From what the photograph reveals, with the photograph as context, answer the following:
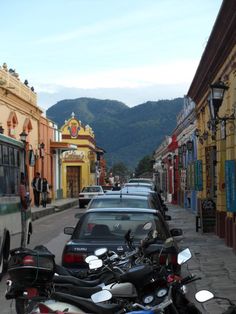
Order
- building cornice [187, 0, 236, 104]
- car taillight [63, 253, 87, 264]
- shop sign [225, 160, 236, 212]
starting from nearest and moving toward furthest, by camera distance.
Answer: car taillight [63, 253, 87, 264] < building cornice [187, 0, 236, 104] < shop sign [225, 160, 236, 212]

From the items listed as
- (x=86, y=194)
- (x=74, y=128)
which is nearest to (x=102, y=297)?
(x=86, y=194)

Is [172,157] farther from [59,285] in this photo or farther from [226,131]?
[59,285]

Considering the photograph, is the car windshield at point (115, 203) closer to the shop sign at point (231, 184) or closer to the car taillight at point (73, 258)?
the car taillight at point (73, 258)

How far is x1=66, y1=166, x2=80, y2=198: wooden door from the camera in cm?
5844

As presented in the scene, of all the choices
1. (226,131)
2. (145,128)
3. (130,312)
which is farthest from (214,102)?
(145,128)

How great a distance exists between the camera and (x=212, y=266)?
461 inches

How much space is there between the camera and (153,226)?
28.2ft

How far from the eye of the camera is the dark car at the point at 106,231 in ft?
25.7

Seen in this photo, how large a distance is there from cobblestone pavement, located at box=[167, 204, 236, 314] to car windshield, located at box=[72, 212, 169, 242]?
3.90ft

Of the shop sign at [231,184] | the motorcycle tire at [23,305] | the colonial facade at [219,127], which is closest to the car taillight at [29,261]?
the motorcycle tire at [23,305]

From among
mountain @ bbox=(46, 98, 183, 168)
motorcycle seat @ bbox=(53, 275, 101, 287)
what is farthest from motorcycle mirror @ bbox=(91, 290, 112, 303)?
mountain @ bbox=(46, 98, 183, 168)

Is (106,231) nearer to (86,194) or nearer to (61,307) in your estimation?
(61,307)

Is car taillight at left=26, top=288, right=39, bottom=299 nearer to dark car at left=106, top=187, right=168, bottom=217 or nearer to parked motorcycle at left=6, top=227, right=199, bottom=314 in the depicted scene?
parked motorcycle at left=6, top=227, right=199, bottom=314

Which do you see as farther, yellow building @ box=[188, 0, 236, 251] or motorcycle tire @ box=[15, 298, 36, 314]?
yellow building @ box=[188, 0, 236, 251]
